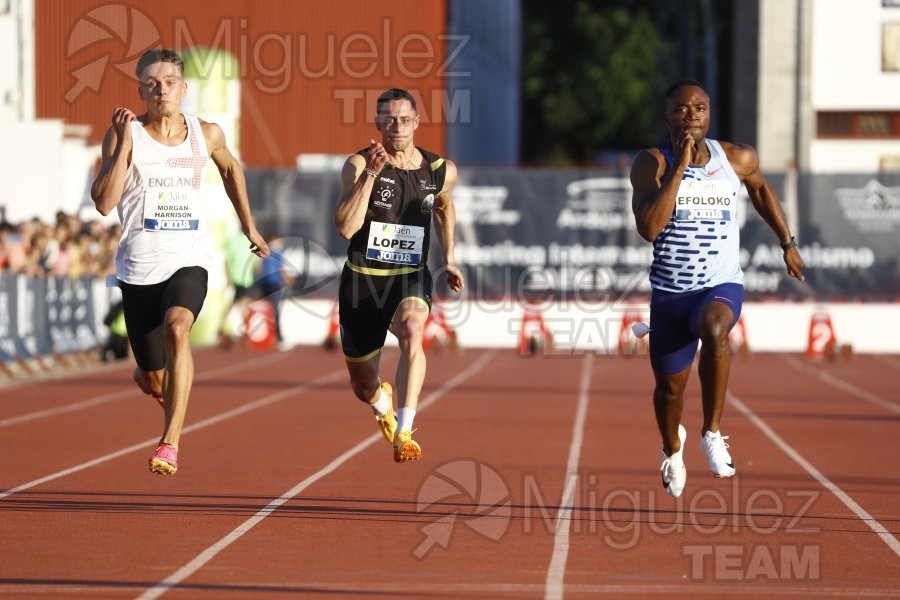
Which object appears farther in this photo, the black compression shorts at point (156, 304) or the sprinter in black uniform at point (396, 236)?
the sprinter in black uniform at point (396, 236)

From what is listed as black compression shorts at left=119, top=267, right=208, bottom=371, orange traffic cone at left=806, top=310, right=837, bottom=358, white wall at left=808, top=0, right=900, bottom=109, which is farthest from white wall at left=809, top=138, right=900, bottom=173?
black compression shorts at left=119, top=267, right=208, bottom=371

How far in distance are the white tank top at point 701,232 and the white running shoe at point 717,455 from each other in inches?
31.0

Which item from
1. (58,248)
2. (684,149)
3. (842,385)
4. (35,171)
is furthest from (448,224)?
(35,171)

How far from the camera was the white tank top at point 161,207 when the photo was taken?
8.97 m

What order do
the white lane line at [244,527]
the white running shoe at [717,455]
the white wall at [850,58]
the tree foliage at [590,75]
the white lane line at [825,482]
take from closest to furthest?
the white lane line at [244,527] < the white lane line at [825,482] < the white running shoe at [717,455] < the white wall at [850,58] < the tree foliage at [590,75]

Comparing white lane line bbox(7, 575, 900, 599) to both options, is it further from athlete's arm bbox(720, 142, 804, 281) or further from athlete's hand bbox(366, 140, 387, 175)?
athlete's hand bbox(366, 140, 387, 175)

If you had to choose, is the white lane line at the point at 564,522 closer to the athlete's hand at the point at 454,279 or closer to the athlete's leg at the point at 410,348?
the athlete's leg at the point at 410,348

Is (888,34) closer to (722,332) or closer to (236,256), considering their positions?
(236,256)

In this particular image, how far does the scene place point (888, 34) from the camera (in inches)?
1126

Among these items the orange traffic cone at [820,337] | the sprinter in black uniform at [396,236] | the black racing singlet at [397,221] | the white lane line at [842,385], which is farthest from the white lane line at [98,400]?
the orange traffic cone at [820,337]

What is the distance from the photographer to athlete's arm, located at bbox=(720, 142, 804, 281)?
889cm

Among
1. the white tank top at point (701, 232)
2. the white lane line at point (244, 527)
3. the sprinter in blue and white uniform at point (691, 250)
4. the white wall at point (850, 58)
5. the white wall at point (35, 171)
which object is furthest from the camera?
the white wall at point (35, 171)

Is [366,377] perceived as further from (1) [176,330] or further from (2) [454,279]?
(1) [176,330]

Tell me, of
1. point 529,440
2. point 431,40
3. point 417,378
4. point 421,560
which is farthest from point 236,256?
point 421,560
